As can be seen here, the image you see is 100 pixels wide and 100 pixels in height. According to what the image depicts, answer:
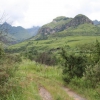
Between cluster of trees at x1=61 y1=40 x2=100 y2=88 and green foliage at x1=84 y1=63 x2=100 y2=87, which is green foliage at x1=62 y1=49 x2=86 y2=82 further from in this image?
green foliage at x1=84 y1=63 x2=100 y2=87

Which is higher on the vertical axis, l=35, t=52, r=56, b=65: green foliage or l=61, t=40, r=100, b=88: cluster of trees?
l=61, t=40, r=100, b=88: cluster of trees

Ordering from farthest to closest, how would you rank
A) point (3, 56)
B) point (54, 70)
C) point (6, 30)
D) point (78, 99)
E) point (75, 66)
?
point (54, 70)
point (75, 66)
point (78, 99)
point (3, 56)
point (6, 30)

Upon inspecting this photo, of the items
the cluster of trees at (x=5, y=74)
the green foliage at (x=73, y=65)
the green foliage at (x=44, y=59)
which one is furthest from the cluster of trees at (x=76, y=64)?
Result: the green foliage at (x=44, y=59)

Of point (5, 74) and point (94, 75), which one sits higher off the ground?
point (5, 74)

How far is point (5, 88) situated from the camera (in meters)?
11.0

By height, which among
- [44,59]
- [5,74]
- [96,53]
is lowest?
[44,59]

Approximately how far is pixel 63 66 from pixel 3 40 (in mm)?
17202

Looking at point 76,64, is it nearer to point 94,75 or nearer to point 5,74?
point 94,75

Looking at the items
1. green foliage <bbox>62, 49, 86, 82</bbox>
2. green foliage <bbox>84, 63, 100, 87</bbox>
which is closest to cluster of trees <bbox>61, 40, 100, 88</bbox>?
green foliage <bbox>62, 49, 86, 82</bbox>

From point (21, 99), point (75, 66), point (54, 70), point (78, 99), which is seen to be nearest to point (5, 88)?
point (21, 99)

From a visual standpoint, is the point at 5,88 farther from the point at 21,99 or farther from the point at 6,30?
the point at 6,30

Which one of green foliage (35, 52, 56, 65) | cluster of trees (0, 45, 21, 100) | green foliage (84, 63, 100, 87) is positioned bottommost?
green foliage (35, 52, 56, 65)

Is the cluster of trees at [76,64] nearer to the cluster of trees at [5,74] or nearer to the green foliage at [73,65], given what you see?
the green foliage at [73,65]

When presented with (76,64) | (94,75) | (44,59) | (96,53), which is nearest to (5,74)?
(94,75)
